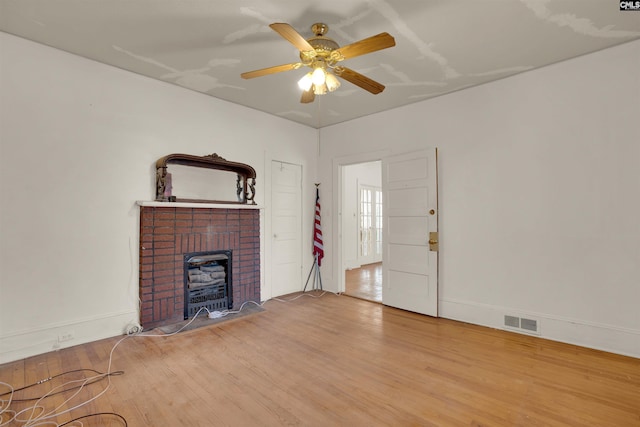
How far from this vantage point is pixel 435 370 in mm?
2551

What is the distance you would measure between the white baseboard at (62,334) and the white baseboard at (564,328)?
12.7 ft

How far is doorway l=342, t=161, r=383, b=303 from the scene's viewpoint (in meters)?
7.42

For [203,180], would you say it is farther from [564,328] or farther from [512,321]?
[564,328]

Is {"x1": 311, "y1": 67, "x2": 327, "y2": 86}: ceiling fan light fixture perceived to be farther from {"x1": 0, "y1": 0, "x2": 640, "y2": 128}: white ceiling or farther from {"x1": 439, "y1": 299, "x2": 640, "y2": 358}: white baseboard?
{"x1": 439, "y1": 299, "x2": 640, "y2": 358}: white baseboard

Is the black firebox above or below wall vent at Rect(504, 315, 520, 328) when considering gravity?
above

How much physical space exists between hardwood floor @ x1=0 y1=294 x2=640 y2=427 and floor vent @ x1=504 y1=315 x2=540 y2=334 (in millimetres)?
105

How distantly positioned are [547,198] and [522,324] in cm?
140

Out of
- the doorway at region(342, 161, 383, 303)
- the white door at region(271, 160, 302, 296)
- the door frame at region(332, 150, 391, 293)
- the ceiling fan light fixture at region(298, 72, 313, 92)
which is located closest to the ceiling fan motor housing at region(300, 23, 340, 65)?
the ceiling fan light fixture at region(298, 72, 313, 92)

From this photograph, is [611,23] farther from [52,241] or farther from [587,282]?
[52,241]

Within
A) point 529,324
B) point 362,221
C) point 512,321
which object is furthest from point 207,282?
point 362,221

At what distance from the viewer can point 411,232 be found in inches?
164

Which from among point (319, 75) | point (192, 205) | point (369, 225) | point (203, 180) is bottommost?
point (369, 225)

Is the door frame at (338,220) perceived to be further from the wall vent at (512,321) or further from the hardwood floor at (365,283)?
the wall vent at (512,321)

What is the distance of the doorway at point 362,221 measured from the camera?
24.3 ft
